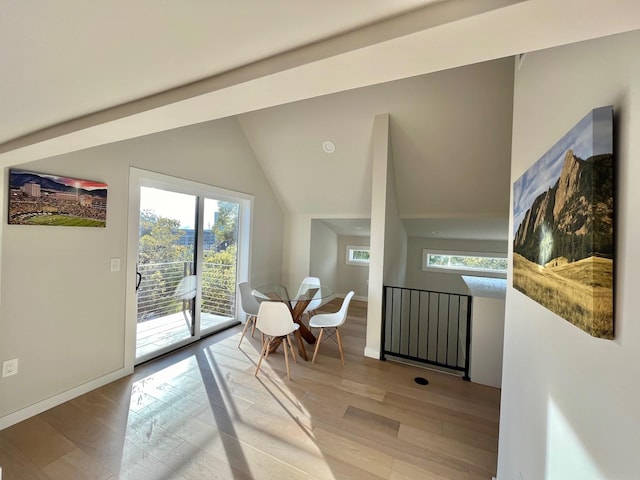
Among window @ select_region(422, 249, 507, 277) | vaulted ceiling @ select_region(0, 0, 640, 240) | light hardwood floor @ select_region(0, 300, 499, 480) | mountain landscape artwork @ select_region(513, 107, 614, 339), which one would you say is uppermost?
vaulted ceiling @ select_region(0, 0, 640, 240)

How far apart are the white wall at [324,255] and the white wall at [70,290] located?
260 cm

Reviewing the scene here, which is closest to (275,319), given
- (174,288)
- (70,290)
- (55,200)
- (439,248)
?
(174,288)

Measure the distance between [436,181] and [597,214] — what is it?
3.11 metres

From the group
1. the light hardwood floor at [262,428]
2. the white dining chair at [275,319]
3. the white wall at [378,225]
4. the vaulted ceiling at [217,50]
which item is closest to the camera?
the vaulted ceiling at [217,50]

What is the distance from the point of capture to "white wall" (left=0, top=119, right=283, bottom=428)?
6.20 feet

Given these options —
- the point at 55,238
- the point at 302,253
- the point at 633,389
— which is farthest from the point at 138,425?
the point at 302,253

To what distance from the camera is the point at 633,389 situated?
562 mm

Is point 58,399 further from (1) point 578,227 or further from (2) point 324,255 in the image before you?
(2) point 324,255

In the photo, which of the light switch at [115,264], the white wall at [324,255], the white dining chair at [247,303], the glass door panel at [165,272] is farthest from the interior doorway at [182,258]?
the white wall at [324,255]

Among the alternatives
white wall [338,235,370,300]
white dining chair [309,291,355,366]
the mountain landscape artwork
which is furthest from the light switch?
white wall [338,235,370,300]

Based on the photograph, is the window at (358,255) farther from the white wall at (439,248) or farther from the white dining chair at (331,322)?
the white dining chair at (331,322)

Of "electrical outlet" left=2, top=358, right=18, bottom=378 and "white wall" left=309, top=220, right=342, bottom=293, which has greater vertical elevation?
"white wall" left=309, top=220, right=342, bottom=293

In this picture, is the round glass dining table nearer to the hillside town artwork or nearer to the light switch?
the light switch

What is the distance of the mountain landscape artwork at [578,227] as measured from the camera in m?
0.63
